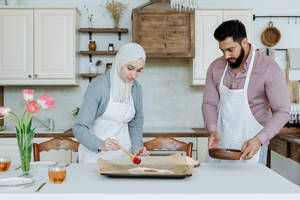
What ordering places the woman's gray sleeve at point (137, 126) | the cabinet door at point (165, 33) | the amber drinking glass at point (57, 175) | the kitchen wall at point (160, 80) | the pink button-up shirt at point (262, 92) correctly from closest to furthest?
1. the amber drinking glass at point (57, 175)
2. the pink button-up shirt at point (262, 92)
3. the woman's gray sleeve at point (137, 126)
4. the cabinet door at point (165, 33)
5. the kitchen wall at point (160, 80)

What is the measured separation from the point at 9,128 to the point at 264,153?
300 cm

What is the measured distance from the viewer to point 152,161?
171 cm

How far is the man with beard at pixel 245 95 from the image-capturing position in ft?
6.07

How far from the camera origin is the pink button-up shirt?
183cm

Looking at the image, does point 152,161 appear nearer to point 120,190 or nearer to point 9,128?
point 120,190

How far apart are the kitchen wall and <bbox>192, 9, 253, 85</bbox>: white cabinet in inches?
13.9

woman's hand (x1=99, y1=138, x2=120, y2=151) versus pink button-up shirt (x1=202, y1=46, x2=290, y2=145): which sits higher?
pink button-up shirt (x1=202, y1=46, x2=290, y2=145)

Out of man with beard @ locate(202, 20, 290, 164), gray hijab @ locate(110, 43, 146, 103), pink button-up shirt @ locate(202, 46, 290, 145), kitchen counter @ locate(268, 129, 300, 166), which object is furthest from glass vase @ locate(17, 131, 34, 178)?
kitchen counter @ locate(268, 129, 300, 166)

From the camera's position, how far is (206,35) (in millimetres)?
3549

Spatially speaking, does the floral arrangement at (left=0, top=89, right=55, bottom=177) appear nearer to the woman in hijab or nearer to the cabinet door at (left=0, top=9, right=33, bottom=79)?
the woman in hijab

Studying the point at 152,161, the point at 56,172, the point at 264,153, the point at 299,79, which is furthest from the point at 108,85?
the point at 299,79

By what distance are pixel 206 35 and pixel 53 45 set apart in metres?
1.65

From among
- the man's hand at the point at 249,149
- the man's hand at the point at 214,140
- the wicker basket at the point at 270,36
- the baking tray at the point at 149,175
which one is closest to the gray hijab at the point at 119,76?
the man's hand at the point at 214,140

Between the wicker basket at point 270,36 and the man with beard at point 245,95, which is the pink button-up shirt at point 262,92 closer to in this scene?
the man with beard at point 245,95
